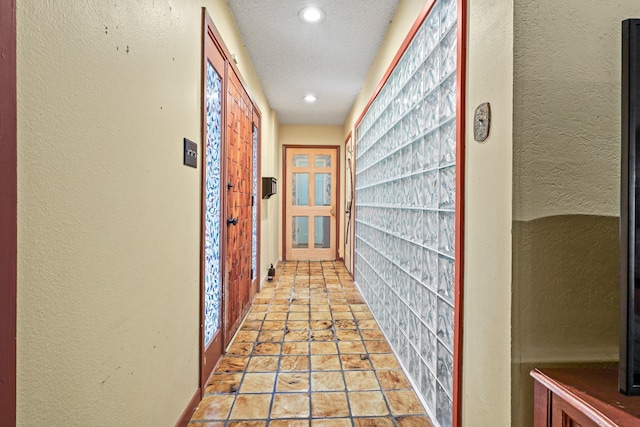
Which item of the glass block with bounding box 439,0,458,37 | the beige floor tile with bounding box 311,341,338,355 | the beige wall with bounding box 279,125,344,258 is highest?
the beige wall with bounding box 279,125,344,258

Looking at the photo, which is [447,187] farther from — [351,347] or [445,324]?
[351,347]

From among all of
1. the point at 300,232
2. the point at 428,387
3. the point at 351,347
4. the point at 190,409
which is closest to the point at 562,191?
the point at 428,387

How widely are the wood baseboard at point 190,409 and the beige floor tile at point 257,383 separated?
9.2 inches

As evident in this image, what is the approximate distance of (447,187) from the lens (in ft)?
4.59

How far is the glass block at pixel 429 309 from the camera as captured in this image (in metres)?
1.53

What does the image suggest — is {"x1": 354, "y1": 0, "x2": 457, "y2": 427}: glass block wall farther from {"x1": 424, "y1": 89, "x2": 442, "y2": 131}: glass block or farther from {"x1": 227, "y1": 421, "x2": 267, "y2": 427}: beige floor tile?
{"x1": 227, "y1": 421, "x2": 267, "y2": 427}: beige floor tile

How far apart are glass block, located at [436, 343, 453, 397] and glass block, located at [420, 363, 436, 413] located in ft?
0.32

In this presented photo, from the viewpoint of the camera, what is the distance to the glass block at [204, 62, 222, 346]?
1911mm

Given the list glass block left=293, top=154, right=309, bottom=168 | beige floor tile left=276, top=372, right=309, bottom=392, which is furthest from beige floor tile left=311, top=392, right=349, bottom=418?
glass block left=293, top=154, right=309, bottom=168

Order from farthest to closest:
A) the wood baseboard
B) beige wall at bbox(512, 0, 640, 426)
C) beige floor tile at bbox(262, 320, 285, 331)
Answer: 1. beige floor tile at bbox(262, 320, 285, 331)
2. the wood baseboard
3. beige wall at bbox(512, 0, 640, 426)

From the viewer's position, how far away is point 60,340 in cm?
74

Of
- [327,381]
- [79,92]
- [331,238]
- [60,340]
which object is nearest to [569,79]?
[79,92]

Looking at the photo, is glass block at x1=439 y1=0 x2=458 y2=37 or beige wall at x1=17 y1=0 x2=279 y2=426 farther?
glass block at x1=439 y1=0 x2=458 y2=37

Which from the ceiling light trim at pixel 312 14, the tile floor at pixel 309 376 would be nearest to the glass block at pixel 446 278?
the tile floor at pixel 309 376
